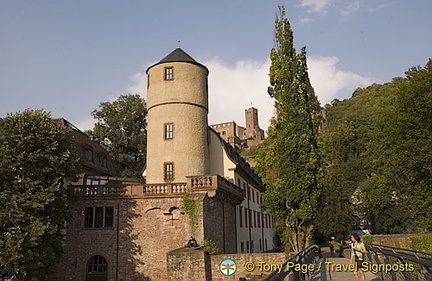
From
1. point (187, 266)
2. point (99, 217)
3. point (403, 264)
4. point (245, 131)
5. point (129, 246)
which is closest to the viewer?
point (403, 264)

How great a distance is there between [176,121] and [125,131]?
18.0 m

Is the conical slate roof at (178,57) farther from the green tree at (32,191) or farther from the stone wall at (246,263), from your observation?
the stone wall at (246,263)

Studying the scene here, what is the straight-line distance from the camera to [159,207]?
22188mm

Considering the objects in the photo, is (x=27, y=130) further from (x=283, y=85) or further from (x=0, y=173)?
(x=283, y=85)

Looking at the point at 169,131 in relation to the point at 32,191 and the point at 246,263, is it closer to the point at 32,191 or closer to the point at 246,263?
the point at 32,191

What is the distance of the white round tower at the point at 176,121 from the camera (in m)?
25.5

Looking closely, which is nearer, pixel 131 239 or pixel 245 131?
pixel 131 239

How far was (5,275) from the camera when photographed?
17.6 metres

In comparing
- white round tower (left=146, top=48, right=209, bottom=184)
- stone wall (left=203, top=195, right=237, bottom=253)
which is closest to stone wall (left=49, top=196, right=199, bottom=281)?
stone wall (left=203, top=195, right=237, bottom=253)

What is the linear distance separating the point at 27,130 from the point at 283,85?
52.8 feet

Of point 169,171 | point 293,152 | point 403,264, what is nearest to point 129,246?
point 169,171

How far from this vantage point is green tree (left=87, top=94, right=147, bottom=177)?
4103 centimetres

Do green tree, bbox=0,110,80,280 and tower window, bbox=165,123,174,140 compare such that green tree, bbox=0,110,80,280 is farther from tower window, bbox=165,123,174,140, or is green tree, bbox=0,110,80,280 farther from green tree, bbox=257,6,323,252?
green tree, bbox=257,6,323,252

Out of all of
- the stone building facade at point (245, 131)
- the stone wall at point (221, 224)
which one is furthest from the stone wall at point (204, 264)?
the stone building facade at point (245, 131)
